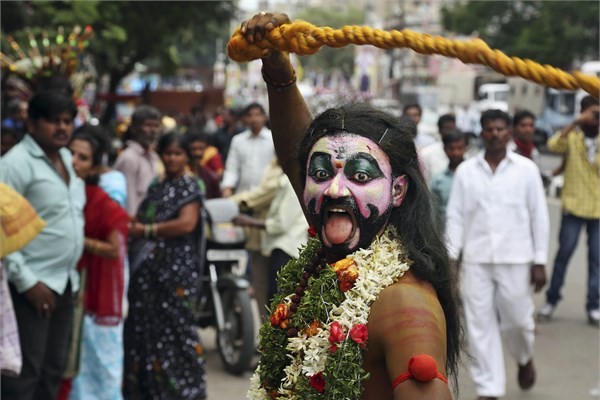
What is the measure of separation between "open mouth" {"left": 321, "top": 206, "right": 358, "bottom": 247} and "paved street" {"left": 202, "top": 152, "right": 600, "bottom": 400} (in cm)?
345

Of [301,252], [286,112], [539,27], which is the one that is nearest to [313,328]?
[301,252]

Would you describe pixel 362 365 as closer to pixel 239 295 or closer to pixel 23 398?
pixel 23 398

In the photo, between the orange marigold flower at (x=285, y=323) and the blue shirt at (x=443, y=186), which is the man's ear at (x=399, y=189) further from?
the blue shirt at (x=443, y=186)

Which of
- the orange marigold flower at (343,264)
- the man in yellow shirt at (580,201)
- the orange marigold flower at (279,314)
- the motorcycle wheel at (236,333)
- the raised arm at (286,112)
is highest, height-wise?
the raised arm at (286,112)

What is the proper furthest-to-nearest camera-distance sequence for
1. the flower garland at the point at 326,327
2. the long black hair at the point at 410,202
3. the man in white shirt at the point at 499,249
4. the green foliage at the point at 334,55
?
1. the green foliage at the point at 334,55
2. the man in white shirt at the point at 499,249
3. the long black hair at the point at 410,202
4. the flower garland at the point at 326,327

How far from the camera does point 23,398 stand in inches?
225

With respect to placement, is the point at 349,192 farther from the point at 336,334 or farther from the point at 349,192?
the point at 336,334

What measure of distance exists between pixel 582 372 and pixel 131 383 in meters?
3.39

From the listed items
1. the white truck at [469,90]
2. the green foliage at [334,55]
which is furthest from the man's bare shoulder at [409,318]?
the green foliage at [334,55]

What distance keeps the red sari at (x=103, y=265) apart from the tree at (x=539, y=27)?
3722 cm

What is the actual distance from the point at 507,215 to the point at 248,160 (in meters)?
3.46

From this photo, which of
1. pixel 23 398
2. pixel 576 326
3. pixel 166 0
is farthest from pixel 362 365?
pixel 166 0

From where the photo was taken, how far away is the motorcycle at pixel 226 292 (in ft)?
26.5

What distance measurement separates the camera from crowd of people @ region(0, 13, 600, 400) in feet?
9.91
